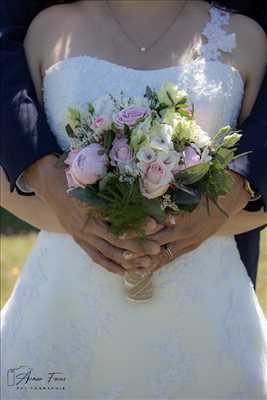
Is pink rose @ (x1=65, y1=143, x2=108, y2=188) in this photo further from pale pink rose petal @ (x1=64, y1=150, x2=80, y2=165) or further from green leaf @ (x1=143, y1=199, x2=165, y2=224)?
green leaf @ (x1=143, y1=199, x2=165, y2=224)

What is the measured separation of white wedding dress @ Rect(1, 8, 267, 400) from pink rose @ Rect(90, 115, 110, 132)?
46 centimetres

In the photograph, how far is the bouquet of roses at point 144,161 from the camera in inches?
117

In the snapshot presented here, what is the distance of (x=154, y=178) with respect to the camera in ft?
Result: 9.70

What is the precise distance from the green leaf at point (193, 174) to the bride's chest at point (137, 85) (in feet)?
1.77

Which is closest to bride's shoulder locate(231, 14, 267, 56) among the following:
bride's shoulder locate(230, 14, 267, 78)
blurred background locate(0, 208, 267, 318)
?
bride's shoulder locate(230, 14, 267, 78)

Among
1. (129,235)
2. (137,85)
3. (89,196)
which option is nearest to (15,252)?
(137,85)

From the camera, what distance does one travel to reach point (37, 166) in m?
3.41

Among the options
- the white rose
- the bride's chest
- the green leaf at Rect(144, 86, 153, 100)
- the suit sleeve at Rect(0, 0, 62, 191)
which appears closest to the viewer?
the white rose

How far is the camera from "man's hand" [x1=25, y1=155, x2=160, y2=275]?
3234mm

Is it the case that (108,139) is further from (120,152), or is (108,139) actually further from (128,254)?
(128,254)

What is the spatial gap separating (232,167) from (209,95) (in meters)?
0.36

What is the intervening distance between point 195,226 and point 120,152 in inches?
18.3

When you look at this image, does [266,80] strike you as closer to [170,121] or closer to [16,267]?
[170,121]

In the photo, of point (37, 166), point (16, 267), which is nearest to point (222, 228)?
point (37, 166)
